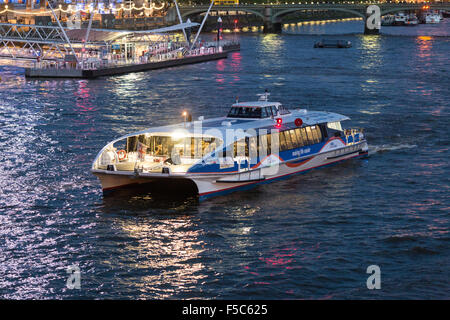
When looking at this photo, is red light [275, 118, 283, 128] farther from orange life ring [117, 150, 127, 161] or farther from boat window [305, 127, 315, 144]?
orange life ring [117, 150, 127, 161]

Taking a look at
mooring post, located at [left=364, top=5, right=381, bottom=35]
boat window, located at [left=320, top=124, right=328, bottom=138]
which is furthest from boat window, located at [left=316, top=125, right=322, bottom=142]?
mooring post, located at [left=364, top=5, right=381, bottom=35]

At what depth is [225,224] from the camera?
32.4 m

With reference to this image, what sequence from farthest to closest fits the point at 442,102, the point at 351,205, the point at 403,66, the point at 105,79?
the point at 403,66
the point at 105,79
the point at 442,102
the point at 351,205

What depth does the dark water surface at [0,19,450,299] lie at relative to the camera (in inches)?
1040

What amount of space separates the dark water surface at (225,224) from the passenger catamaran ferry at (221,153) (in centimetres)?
89

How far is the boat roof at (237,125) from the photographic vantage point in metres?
35.9

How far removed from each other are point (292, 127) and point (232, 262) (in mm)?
12439

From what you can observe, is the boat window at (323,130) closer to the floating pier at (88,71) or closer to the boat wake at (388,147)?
the boat wake at (388,147)

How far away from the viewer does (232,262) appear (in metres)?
28.3

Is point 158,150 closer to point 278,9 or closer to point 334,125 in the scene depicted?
point 334,125

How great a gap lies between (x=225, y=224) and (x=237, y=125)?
6.97 meters

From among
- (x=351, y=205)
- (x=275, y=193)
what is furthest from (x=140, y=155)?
(x=351, y=205)
